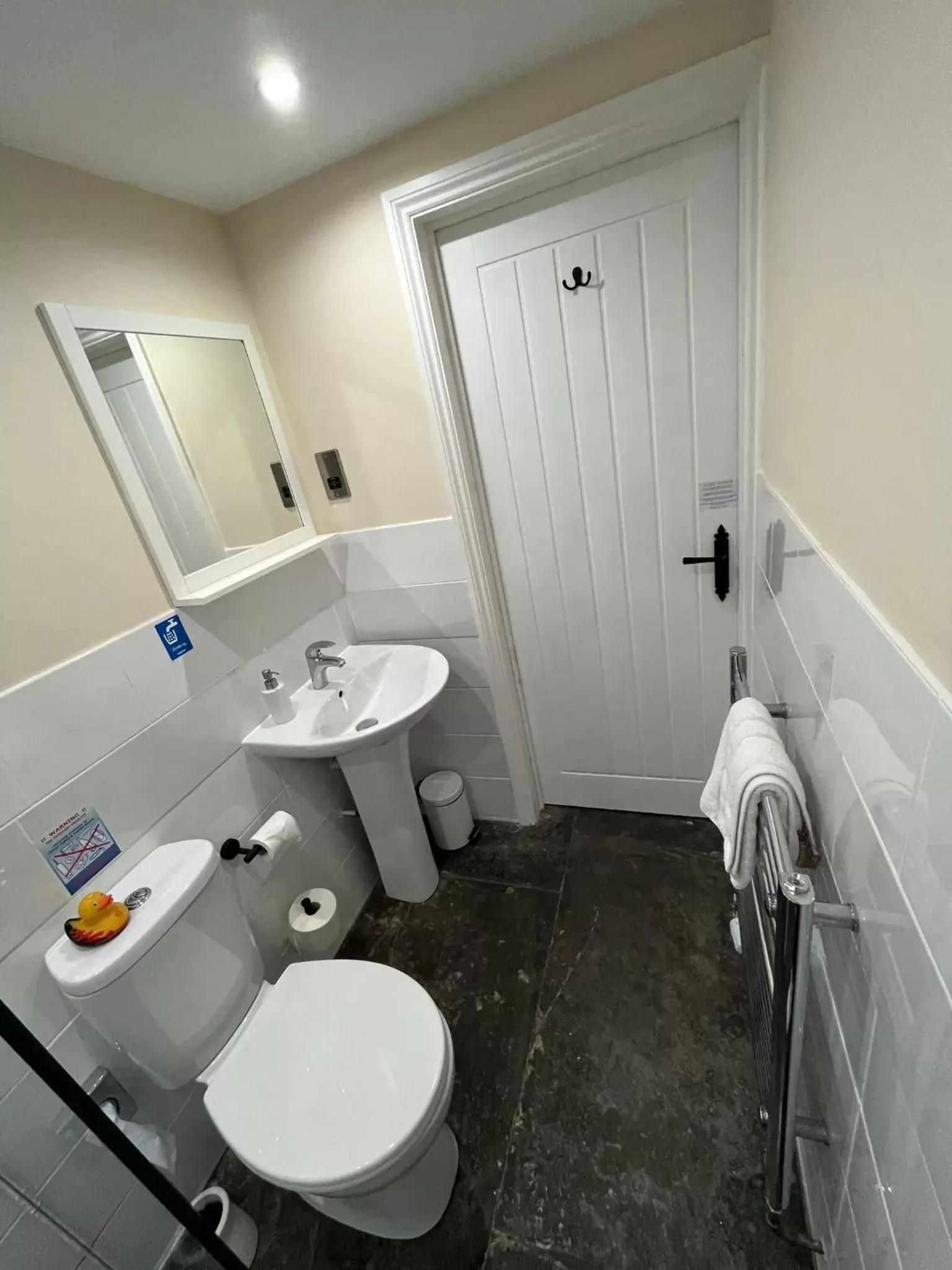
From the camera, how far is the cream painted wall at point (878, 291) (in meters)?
0.40

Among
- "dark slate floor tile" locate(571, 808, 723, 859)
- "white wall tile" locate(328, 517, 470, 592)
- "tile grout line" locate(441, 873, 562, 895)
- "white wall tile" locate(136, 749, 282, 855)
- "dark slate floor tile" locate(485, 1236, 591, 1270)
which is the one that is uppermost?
"white wall tile" locate(328, 517, 470, 592)

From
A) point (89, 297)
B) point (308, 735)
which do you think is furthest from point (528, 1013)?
point (89, 297)

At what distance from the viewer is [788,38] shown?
0.87 metres

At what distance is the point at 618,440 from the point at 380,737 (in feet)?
3.48

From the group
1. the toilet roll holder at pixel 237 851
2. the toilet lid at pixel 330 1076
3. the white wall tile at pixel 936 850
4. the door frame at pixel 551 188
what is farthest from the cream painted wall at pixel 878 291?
the toilet roll holder at pixel 237 851

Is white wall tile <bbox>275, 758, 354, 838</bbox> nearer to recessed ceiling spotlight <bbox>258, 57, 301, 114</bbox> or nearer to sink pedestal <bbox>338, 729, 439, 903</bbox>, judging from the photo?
sink pedestal <bbox>338, 729, 439, 903</bbox>

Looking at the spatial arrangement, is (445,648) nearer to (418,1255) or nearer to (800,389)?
(800,389)

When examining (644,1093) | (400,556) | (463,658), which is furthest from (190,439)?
(644,1093)

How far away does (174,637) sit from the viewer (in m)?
1.27

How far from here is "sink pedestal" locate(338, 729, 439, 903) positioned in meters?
1.60

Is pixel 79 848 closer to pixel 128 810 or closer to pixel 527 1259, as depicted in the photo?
pixel 128 810

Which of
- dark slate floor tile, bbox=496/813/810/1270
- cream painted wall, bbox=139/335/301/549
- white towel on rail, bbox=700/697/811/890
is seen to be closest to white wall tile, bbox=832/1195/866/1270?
dark slate floor tile, bbox=496/813/810/1270

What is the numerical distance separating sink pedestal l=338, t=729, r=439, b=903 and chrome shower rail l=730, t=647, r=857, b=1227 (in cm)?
98

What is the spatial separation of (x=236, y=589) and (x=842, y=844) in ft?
4.61
